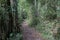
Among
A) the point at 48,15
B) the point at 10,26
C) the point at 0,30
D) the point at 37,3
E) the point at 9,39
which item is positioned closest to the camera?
the point at 0,30

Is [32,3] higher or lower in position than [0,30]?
higher

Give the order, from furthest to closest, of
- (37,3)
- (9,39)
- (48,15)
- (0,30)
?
(37,3)
(48,15)
(9,39)
(0,30)

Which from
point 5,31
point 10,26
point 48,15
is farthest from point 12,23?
point 48,15

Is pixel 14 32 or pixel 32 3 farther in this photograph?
pixel 32 3

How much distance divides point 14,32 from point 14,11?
1361 mm

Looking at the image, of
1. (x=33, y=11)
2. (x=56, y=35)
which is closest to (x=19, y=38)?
(x=56, y=35)

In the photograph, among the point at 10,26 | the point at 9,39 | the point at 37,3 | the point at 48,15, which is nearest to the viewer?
the point at 9,39

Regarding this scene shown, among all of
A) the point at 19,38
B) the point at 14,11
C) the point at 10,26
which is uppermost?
the point at 14,11

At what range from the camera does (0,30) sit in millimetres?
7703

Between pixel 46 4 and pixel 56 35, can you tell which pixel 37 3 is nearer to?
pixel 46 4

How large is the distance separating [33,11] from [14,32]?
640 cm

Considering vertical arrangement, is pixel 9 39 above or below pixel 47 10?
below

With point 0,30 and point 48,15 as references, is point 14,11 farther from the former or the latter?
point 48,15

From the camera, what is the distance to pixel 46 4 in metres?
11.8
